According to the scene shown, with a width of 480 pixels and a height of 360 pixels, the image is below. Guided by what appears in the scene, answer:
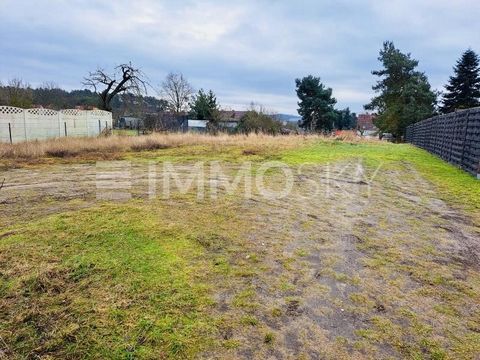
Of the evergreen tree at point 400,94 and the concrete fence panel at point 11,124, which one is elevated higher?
the evergreen tree at point 400,94

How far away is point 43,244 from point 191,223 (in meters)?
1.20

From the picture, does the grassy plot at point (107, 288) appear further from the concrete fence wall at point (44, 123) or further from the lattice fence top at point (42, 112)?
the lattice fence top at point (42, 112)

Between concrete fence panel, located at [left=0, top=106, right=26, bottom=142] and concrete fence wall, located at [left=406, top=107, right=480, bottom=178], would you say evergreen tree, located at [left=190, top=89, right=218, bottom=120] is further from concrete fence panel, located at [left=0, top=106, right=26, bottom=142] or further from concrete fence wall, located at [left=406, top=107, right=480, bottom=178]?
concrete fence wall, located at [left=406, top=107, right=480, bottom=178]

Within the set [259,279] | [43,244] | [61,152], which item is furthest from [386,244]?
[61,152]

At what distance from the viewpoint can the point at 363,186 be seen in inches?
193

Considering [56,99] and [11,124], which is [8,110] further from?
[56,99]

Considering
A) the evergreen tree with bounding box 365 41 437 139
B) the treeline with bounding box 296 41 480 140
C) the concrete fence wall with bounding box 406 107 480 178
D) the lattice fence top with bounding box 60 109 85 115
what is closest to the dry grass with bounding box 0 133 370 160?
the lattice fence top with bounding box 60 109 85 115

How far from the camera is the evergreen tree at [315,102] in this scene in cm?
3195

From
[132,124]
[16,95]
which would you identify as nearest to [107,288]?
[16,95]

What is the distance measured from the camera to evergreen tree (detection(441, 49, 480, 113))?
89.8 ft

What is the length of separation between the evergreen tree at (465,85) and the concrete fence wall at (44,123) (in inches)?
1131

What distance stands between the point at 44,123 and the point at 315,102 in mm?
25243

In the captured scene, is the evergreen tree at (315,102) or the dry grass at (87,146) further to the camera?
the evergreen tree at (315,102)

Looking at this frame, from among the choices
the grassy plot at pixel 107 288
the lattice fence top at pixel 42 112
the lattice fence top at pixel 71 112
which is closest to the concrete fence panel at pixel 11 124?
the lattice fence top at pixel 42 112
